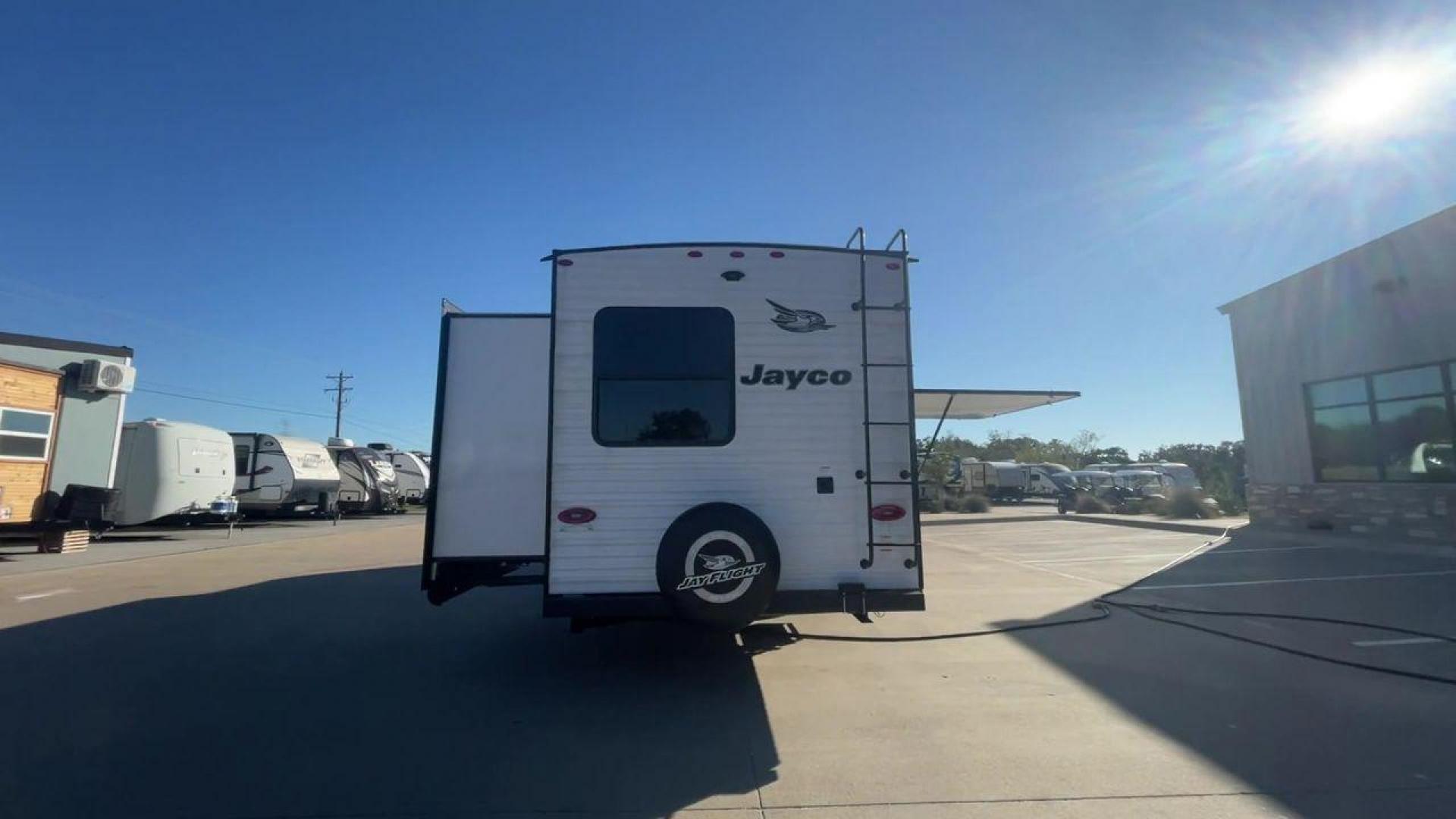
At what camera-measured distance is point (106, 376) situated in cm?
1315

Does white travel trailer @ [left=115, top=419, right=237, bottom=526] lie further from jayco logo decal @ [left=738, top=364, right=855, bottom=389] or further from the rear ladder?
the rear ladder

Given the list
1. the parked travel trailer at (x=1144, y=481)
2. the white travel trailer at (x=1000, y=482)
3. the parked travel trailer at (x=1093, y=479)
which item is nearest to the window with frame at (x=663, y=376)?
the parked travel trailer at (x=1144, y=481)

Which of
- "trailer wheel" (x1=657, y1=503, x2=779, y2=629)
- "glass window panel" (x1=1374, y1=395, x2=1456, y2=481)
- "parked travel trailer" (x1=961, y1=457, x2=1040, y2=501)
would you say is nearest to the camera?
"trailer wheel" (x1=657, y1=503, x2=779, y2=629)

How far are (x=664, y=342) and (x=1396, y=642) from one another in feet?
22.9

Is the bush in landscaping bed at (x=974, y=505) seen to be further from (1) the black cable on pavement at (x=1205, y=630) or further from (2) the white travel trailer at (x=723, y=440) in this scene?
(2) the white travel trailer at (x=723, y=440)

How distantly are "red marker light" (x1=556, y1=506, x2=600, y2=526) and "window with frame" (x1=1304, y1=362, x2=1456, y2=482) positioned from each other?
15.1 m

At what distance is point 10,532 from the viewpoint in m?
12.1

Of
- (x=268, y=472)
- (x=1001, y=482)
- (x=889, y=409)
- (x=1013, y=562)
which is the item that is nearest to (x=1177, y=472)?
(x=1001, y=482)

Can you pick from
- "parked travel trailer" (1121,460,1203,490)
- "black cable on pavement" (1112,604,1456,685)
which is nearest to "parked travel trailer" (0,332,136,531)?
"black cable on pavement" (1112,604,1456,685)

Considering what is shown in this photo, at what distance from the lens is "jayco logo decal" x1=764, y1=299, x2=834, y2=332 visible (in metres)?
4.93

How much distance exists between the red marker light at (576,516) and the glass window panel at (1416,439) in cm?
1513

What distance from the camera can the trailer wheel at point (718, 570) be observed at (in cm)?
435

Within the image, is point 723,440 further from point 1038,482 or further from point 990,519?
point 1038,482

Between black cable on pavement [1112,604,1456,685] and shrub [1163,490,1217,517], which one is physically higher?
shrub [1163,490,1217,517]
